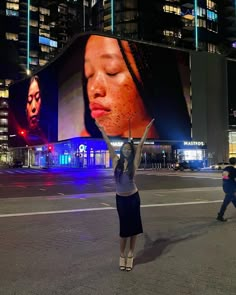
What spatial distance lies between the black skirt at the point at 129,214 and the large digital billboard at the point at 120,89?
60339 mm

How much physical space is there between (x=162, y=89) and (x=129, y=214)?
233 ft

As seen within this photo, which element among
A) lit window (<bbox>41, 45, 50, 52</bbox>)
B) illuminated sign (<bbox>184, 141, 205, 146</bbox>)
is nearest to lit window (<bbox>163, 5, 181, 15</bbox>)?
illuminated sign (<bbox>184, 141, 205, 146</bbox>)

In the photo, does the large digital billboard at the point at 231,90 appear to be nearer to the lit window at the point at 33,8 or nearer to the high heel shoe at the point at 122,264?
the high heel shoe at the point at 122,264

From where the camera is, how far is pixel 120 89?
230ft

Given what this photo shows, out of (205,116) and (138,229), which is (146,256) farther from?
(205,116)

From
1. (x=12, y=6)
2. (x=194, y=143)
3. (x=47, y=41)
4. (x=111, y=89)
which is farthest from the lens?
(x=47, y=41)

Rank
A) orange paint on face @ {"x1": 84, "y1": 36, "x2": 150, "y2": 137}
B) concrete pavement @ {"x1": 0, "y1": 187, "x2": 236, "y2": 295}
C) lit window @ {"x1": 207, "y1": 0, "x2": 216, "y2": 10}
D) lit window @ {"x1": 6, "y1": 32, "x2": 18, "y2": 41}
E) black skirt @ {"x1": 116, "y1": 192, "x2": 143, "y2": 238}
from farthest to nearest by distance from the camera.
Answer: lit window @ {"x1": 6, "y1": 32, "x2": 18, "y2": 41} < lit window @ {"x1": 207, "y1": 0, "x2": 216, "y2": 10} < orange paint on face @ {"x1": 84, "y1": 36, "x2": 150, "y2": 137} < black skirt @ {"x1": 116, "y1": 192, "x2": 143, "y2": 238} < concrete pavement @ {"x1": 0, "y1": 187, "x2": 236, "y2": 295}

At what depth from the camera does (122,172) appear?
6168 millimetres

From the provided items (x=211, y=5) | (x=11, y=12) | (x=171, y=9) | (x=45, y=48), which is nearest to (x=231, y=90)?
(x=171, y=9)

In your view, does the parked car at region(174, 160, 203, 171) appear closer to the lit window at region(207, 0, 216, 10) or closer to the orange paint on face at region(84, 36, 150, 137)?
the orange paint on face at region(84, 36, 150, 137)

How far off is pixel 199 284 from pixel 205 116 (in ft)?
252

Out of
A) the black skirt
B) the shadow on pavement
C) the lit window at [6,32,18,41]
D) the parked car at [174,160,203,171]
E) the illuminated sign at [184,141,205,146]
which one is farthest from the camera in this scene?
the lit window at [6,32,18,41]

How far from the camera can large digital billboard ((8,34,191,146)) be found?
6894 centimetres

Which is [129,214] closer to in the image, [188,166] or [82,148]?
[188,166]
